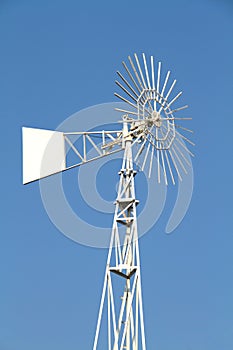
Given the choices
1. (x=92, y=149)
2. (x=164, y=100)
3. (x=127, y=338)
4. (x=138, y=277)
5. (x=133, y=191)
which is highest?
(x=164, y=100)

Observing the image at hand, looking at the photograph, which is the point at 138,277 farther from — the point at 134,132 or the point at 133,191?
the point at 134,132

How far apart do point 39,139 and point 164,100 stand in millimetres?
3860

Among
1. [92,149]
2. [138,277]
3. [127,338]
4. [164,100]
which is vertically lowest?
[127,338]

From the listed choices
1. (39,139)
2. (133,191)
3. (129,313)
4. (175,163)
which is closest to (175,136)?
(175,163)

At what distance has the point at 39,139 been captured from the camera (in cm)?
2120

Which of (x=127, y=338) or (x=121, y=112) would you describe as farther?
(x=121, y=112)

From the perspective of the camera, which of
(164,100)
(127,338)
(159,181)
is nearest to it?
(127,338)

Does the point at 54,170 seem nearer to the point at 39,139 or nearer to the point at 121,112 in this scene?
the point at 39,139

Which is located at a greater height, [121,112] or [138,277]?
[121,112]

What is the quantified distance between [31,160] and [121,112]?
282 centimetres

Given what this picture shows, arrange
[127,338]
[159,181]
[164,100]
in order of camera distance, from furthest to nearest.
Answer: [164,100] < [159,181] < [127,338]

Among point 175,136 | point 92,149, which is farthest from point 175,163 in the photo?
point 92,149

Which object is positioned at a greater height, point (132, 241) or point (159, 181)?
point (159, 181)

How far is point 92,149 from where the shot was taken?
837 inches
